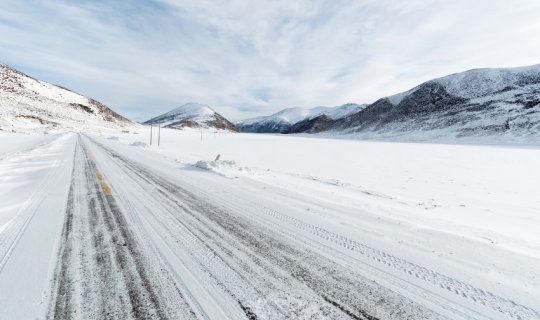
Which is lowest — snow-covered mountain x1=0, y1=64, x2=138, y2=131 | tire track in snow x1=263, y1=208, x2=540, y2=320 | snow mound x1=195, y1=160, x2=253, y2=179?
tire track in snow x1=263, y1=208, x2=540, y2=320

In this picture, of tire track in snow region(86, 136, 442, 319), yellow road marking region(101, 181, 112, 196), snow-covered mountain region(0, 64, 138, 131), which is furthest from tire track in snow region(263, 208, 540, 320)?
snow-covered mountain region(0, 64, 138, 131)

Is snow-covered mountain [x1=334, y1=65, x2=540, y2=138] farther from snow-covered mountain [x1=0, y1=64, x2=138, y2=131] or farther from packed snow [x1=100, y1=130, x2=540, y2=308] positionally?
snow-covered mountain [x1=0, y1=64, x2=138, y2=131]

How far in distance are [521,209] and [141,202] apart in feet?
36.3

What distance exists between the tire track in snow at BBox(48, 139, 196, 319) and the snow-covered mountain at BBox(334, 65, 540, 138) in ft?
237

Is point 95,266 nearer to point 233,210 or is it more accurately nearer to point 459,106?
point 233,210

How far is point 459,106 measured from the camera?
95125 mm

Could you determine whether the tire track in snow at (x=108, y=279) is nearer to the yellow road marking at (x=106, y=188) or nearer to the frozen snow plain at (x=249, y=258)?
the frozen snow plain at (x=249, y=258)

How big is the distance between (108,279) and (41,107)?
129 metres

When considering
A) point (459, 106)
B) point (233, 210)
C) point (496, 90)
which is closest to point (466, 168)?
point (233, 210)

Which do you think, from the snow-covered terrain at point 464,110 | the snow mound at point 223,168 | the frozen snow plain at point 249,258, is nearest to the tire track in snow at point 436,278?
the frozen snow plain at point 249,258

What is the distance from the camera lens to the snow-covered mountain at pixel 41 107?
7938cm

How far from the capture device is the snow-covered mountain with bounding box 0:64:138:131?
3125 inches

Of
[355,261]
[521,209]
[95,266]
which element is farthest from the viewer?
[521,209]

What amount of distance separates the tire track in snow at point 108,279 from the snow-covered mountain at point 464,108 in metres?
72.1
